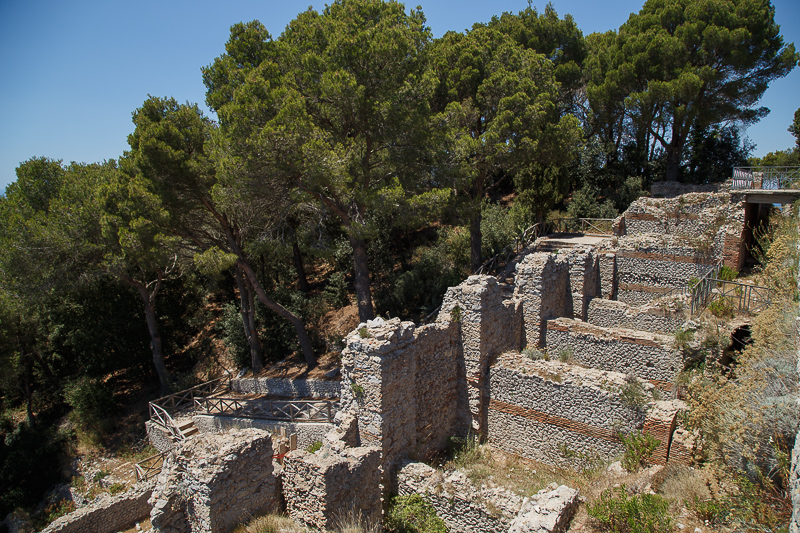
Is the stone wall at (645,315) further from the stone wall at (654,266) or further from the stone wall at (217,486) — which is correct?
the stone wall at (217,486)

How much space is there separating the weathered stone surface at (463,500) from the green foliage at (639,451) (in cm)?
208

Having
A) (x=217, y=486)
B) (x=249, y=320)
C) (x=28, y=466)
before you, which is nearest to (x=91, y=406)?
(x=28, y=466)

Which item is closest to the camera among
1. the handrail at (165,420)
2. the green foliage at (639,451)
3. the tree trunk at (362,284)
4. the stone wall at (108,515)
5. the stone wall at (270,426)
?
the green foliage at (639,451)

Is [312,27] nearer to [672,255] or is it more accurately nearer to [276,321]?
[276,321]

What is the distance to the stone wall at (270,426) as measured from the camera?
1281 centimetres

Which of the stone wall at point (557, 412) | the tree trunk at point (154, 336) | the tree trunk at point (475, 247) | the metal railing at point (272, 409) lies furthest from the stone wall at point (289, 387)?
the tree trunk at point (475, 247)

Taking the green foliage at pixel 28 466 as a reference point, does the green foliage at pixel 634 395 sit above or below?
above

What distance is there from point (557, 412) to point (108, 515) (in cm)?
1209

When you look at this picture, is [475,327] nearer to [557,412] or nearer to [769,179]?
[557,412]

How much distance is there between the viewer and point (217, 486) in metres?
7.34

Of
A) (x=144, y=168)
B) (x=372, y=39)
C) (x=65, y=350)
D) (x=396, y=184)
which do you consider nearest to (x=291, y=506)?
(x=396, y=184)

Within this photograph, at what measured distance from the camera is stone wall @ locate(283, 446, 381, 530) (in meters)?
7.47

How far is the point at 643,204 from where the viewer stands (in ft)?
62.7

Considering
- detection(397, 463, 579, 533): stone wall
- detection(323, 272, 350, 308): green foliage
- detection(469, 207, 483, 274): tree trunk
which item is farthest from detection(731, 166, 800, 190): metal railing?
detection(323, 272, 350, 308): green foliage
